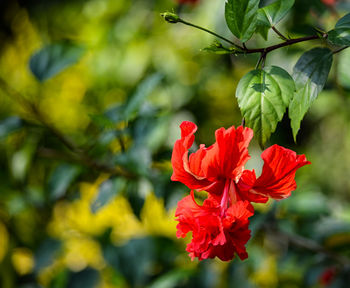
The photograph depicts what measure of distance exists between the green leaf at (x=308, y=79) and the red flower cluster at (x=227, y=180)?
0.05 m

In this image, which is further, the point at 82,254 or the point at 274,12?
the point at 82,254

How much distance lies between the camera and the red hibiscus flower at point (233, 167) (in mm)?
552

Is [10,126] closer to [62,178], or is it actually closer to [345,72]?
[62,178]

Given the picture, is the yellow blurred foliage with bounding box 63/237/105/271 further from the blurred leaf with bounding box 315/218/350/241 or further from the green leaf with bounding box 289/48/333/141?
the green leaf with bounding box 289/48/333/141

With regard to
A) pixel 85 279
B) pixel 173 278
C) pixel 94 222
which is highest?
pixel 173 278

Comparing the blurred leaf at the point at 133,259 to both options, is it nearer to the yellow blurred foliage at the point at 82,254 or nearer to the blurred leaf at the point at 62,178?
the blurred leaf at the point at 62,178

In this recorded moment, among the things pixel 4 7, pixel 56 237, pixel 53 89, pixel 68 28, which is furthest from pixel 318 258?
pixel 4 7

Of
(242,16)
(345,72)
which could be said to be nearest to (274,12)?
(242,16)

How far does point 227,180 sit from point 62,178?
699 millimetres

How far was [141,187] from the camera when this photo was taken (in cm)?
110

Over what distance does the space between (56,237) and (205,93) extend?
82 centimetres

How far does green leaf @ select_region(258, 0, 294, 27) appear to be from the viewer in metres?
0.60

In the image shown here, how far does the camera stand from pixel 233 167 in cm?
57

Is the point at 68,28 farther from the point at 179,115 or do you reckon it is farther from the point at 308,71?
the point at 308,71
